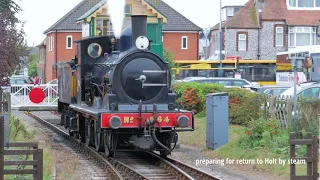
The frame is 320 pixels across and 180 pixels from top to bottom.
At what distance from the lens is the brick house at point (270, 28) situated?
60.6 metres

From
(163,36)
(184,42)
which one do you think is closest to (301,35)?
(184,42)

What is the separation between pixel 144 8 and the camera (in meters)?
47.9

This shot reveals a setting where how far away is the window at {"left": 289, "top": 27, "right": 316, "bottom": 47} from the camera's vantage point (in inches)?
2392

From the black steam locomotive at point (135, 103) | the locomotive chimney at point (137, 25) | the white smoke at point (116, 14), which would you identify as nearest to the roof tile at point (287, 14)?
the white smoke at point (116, 14)

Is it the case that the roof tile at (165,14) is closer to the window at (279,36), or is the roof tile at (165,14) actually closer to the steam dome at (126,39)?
the window at (279,36)

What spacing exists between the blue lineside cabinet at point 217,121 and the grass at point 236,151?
0.85 feet

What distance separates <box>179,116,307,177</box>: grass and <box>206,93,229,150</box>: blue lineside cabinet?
26 centimetres

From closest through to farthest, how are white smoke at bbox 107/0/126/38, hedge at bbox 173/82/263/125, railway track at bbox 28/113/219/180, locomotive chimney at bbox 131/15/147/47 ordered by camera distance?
railway track at bbox 28/113/219/180 → locomotive chimney at bbox 131/15/147/47 → white smoke at bbox 107/0/126/38 → hedge at bbox 173/82/263/125

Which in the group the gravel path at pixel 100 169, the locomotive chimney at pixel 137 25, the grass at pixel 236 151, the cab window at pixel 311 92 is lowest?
the gravel path at pixel 100 169

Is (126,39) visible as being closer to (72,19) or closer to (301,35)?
(72,19)

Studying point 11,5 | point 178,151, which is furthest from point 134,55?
point 11,5

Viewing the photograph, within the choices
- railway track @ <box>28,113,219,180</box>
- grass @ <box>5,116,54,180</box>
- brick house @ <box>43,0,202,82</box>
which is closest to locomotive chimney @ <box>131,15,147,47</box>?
railway track @ <box>28,113,219,180</box>

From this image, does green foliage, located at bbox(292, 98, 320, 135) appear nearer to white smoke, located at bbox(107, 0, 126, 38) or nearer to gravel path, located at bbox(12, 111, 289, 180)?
gravel path, located at bbox(12, 111, 289, 180)

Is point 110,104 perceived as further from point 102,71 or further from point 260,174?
point 260,174
